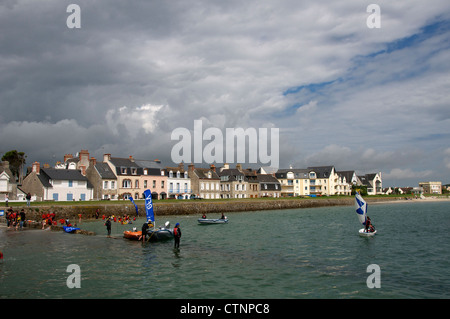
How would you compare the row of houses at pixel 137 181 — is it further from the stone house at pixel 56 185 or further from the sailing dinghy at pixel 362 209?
the sailing dinghy at pixel 362 209

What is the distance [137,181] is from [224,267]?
6338cm

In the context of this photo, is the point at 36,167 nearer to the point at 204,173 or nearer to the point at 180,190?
the point at 180,190

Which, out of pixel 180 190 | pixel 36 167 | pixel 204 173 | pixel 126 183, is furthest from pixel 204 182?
pixel 36 167

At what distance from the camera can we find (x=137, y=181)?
8175cm

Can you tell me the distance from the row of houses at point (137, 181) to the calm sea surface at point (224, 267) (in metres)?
36.6

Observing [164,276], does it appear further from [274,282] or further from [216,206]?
[216,206]

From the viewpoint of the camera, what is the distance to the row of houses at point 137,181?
68.6m

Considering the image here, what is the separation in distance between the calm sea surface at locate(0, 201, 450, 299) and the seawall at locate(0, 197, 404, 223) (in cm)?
1886

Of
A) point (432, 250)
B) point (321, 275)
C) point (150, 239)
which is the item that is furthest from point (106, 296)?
point (432, 250)

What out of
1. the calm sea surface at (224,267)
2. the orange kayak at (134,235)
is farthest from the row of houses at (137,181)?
Result: the orange kayak at (134,235)

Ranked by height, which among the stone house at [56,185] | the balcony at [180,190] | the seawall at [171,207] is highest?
the stone house at [56,185]

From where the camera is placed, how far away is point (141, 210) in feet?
212

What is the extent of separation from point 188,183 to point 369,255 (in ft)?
233

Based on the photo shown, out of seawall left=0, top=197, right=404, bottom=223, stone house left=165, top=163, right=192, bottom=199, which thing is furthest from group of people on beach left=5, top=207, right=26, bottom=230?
stone house left=165, top=163, right=192, bottom=199
